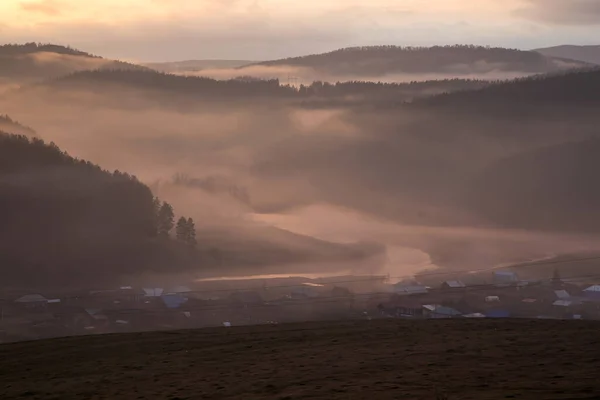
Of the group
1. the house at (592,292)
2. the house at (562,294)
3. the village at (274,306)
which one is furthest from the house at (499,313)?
the house at (592,292)

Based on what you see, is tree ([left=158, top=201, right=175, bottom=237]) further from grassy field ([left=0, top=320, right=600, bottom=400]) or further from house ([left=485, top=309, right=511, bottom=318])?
grassy field ([left=0, top=320, right=600, bottom=400])

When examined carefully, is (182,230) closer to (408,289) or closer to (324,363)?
(408,289)

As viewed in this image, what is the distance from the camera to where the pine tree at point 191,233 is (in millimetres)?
163625

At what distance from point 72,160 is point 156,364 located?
6096 inches

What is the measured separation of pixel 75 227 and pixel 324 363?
12882cm

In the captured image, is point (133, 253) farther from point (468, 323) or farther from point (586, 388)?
point (586, 388)

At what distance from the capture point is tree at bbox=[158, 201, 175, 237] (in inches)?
6555

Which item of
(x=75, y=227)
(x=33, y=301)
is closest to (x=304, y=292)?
(x=33, y=301)

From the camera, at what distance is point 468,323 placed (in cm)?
4303

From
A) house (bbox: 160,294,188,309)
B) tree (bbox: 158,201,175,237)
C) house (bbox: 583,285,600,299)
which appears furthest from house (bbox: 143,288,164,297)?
house (bbox: 583,285,600,299)

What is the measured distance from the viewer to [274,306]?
9175cm

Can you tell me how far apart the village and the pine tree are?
4920 centimetres

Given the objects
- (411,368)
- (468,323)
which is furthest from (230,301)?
(411,368)

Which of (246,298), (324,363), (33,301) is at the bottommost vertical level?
(246,298)
